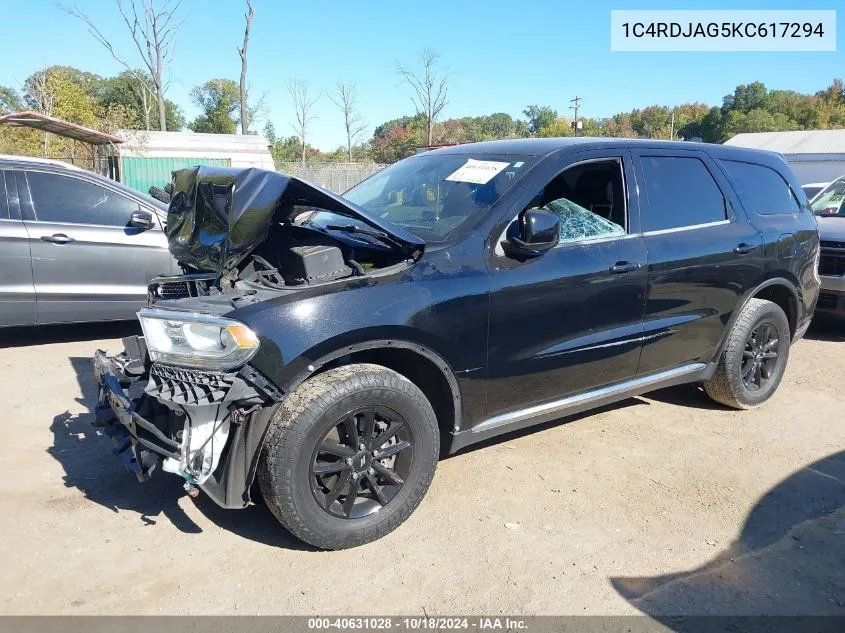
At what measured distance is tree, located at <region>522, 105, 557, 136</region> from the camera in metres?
78.9

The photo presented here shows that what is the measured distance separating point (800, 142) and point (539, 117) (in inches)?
1662

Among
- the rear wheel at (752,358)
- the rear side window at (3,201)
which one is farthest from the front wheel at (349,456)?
the rear side window at (3,201)

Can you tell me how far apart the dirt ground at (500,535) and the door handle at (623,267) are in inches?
46.8

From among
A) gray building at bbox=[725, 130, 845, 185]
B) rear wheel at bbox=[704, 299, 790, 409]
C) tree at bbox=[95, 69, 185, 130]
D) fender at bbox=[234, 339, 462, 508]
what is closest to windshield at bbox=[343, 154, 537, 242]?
fender at bbox=[234, 339, 462, 508]

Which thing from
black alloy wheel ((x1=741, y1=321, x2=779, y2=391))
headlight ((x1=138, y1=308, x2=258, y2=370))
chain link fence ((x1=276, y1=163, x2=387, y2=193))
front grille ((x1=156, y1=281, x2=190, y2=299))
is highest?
chain link fence ((x1=276, y1=163, x2=387, y2=193))

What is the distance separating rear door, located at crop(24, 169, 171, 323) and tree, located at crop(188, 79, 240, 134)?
5998cm

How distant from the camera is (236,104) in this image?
65312mm

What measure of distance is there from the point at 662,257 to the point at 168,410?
2956mm

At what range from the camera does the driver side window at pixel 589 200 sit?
3.83 m

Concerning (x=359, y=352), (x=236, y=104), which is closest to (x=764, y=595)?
(x=359, y=352)

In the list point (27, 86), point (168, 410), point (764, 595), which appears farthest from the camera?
point (27, 86)

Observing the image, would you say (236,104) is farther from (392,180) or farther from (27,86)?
(392,180)

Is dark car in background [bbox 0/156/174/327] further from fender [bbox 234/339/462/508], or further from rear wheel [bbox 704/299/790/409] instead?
rear wheel [bbox 704/299/790/409]

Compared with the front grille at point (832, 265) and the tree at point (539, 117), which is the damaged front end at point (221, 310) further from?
the tree at point (539, 117)
